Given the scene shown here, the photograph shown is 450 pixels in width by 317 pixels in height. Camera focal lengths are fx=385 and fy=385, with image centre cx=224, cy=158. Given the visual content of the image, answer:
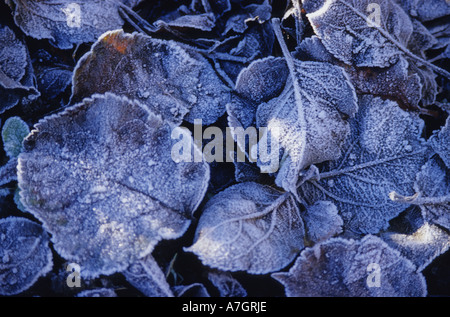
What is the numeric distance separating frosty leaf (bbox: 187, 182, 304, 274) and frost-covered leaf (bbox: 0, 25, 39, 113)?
0.61 meters

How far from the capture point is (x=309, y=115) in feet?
3.38

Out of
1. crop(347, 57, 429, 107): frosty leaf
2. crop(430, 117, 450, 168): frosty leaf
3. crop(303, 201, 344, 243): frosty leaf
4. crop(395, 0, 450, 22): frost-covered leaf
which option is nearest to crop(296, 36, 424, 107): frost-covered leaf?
crop(347, 57, 429, 107): frosty leaf

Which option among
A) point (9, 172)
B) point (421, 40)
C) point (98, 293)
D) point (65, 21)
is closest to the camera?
point (98, 293)

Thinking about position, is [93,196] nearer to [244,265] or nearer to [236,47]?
[244,265]

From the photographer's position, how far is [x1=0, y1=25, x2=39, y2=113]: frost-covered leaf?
105cm

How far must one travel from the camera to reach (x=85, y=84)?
1.02 metres

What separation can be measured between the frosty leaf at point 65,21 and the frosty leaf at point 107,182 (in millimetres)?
284

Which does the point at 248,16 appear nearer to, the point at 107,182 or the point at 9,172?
the point at 107,182

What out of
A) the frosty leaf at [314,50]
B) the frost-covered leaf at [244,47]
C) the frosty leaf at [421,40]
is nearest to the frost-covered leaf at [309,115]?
the frosty leaf at [314,50]

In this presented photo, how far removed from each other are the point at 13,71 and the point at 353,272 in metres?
1.06

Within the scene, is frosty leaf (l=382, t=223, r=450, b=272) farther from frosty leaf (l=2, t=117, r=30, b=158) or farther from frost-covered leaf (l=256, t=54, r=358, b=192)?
frosty leaf (l=2, t=117, r=30, b=158)

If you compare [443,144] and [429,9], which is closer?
[443,144]

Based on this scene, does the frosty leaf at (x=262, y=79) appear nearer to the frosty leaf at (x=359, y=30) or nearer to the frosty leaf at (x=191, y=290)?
the frosty leaf at (x=359, y=30)

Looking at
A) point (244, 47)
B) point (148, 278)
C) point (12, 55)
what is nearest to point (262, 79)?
point (244, 47)
